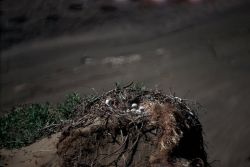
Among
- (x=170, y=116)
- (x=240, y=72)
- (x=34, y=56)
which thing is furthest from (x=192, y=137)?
(x=34, y=56)

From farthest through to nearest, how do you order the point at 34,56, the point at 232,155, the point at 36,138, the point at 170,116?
the point at 34,56 < the point at 232,155 < the point at 36,138 < the point at 170,116

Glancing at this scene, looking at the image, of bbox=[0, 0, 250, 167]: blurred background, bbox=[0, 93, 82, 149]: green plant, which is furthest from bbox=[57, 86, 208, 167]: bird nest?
bbox=[0, 0, 250, 167]: blurred background

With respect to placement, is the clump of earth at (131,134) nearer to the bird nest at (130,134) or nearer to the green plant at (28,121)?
the bird nest at (130,134)

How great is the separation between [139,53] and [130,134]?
5.68m

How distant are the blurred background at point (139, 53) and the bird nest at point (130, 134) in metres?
2.75

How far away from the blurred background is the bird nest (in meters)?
2.75

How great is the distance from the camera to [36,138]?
21.5ft

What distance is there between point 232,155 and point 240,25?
473 centimetres

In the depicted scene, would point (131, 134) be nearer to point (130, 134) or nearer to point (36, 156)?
point (130, 134)

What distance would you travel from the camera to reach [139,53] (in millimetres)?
10102

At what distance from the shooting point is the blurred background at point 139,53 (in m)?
8.42

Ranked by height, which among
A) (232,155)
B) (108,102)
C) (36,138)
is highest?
(108,102)

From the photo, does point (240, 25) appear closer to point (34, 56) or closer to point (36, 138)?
point (34, 56)

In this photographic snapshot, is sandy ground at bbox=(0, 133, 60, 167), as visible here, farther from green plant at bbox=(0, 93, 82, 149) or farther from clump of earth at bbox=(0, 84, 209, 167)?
green plant at bbox=(0, 93, 82, 149)
